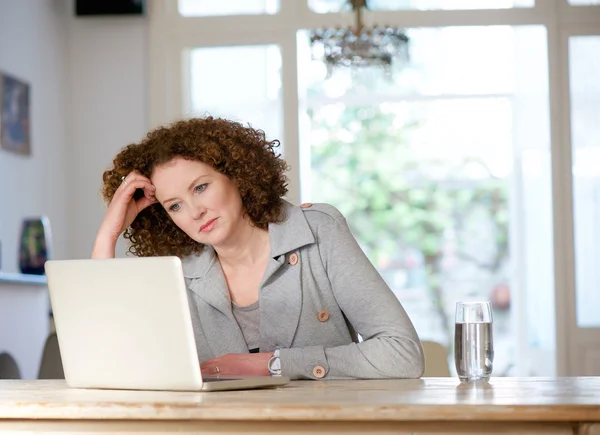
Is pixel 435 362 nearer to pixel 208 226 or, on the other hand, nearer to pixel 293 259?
pixel 293 259

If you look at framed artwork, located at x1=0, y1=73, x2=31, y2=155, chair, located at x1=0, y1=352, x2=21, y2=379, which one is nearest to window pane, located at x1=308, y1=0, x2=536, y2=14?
framed artwork, located at x1=0, y1=73, x2=31, y2=155

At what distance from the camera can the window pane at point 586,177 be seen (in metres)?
5.69

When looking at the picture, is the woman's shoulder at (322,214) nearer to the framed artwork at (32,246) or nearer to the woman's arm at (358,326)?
the woman's arm at (358,326)

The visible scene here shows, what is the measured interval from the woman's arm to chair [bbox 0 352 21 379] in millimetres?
1794

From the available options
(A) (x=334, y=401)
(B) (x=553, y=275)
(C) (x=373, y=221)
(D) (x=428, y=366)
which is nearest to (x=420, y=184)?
(C) (x=373, y=221)

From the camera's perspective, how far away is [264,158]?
225 centimetres

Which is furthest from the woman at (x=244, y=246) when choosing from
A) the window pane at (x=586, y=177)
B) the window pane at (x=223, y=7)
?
the window pane at (x=586, y=177)

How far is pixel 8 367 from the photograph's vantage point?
345 centimetres

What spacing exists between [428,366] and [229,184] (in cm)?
82

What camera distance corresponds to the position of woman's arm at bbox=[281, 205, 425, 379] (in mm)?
1765

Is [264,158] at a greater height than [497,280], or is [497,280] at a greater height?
[264,158]

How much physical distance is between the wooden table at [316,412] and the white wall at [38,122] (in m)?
3.43

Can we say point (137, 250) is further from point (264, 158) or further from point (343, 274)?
point (343, 274)

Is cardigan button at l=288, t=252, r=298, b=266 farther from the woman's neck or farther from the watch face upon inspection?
the watch face
